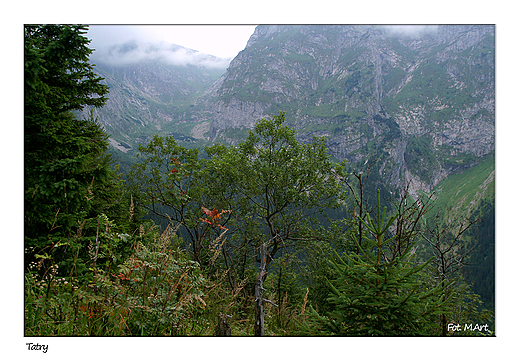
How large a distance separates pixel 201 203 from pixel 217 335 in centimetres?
823

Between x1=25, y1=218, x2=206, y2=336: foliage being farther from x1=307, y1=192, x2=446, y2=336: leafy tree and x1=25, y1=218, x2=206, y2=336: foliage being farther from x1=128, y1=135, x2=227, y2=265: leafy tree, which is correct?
x1=128, y1=135, x2=227, y2=265: leafy tree

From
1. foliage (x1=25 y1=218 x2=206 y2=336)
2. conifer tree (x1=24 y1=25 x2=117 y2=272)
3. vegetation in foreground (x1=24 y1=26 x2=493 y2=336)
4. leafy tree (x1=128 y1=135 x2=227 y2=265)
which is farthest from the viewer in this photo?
leafy tree (x1=128 y1=135 x2=227 y2=265)

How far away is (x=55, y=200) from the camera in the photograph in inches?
166

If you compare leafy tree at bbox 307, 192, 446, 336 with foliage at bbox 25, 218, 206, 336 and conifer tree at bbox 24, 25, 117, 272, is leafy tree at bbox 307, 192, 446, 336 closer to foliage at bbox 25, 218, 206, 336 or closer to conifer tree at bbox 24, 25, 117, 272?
foliage at bbox 25, 218, 206, 336

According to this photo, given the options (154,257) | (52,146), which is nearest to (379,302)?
(154,257)

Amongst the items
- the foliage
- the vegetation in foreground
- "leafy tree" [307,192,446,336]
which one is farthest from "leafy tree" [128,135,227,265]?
"leafy tree" [307,192,446,336]

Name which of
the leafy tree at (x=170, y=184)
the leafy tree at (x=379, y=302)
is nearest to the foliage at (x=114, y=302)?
the leafy tree at (x=379, y=302)

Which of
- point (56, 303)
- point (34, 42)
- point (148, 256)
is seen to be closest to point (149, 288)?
point (148, 256)

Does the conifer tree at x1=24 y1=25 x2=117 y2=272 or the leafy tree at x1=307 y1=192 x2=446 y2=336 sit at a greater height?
the conifer tree at x1=24 y1=25 x2=117 y2=272

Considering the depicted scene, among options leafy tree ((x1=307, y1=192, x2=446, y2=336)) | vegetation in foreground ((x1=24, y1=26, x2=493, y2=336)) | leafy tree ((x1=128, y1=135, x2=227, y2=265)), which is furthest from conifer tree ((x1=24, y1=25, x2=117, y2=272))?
leafy tree ((x1=128, y1=135, x2=227, y2=265))

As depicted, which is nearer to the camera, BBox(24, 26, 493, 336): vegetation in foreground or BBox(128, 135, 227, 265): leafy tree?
BBox(24, 26, 493, 336): vegetation in foreground

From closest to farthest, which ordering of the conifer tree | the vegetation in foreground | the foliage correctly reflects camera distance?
the foliage → the vegetation in foreground → the conifer tree

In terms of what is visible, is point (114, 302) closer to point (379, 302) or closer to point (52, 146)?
point (379, 302)
